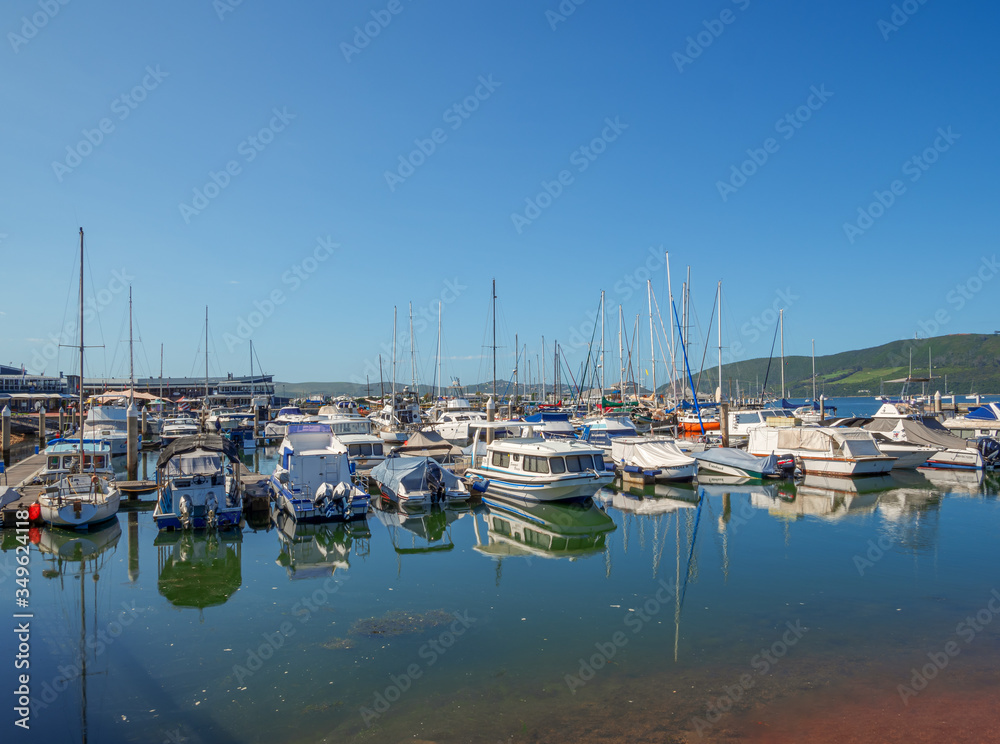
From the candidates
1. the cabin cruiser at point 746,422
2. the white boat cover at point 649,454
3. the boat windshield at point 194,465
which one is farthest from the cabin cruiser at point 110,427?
the cabin cruiser at point 746,422

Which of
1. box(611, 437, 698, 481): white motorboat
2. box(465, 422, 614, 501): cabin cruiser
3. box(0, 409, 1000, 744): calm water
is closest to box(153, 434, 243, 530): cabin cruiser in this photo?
box(0, 409, 1000, 744): calm water

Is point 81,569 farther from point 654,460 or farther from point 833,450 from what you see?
point 833,450

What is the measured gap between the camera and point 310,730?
1029 cm

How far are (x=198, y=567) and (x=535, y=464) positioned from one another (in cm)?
1446

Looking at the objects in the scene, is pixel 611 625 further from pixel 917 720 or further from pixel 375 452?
pixel 375 452

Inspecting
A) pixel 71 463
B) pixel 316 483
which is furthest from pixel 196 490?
pixel 71 463

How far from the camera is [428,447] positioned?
38.2m

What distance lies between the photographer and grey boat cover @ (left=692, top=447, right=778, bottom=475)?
119ft

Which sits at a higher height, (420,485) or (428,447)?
(428,447)

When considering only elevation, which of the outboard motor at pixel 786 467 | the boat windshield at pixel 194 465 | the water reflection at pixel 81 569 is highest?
the boat windshield at pixel 194 465

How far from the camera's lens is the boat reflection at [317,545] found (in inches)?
787

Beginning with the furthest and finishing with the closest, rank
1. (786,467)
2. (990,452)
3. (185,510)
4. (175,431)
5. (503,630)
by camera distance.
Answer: (175,431) → (990,452) → (786,467) → (185,510) → (503,630)

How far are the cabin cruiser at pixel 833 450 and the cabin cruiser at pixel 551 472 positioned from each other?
1552cm

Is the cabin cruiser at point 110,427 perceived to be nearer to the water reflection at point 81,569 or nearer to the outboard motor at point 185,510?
the water reflection at point 81,569
